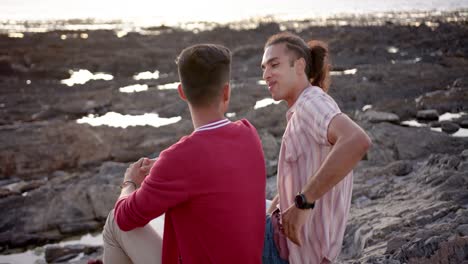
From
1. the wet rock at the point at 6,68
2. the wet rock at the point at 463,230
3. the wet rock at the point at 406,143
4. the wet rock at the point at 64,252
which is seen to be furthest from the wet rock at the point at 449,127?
the wet rock at the point at 6,68

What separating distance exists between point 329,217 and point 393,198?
314 centimetres

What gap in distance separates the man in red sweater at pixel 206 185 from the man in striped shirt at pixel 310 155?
19 cm

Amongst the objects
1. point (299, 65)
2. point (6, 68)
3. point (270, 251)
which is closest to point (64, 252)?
point (270, 251)

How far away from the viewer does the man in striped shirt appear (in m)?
2.19

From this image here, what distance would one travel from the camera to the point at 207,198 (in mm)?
2176

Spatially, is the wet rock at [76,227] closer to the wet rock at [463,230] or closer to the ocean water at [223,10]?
the wet rock at [463,230]

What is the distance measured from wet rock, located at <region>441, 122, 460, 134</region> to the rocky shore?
1.7 inches

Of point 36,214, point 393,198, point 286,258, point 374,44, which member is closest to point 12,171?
point 36,214

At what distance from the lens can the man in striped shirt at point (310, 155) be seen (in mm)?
2188

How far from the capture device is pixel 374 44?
29.1 meters

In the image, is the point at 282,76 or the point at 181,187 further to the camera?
the point at 282,76

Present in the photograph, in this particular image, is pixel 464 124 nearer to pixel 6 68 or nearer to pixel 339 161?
pixel 339 161

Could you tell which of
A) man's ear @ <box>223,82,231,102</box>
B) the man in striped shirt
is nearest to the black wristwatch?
the man in striped shirt

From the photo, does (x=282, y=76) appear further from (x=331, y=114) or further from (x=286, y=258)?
(x=286, y=258)
